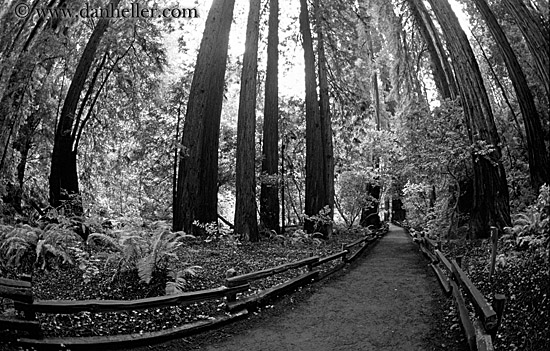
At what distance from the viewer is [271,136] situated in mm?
15164

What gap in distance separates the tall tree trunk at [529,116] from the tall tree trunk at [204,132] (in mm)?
6923

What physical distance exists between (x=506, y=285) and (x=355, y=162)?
17.9 meters

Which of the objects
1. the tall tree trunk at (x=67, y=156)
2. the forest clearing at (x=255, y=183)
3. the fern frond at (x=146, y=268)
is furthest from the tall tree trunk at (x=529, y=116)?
the tall tree trunk at (x=67, y=156)

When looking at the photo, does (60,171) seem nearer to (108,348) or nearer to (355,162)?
(108,348)

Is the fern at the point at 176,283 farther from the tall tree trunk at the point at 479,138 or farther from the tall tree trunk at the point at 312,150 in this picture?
the tall tree trunk at the point at 312,150

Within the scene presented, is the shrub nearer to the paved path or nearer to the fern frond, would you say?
the fern frond

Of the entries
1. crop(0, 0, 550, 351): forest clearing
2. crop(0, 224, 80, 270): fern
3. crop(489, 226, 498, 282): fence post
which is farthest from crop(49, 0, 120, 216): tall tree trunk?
crop(489, 226, 498, 282): fence post

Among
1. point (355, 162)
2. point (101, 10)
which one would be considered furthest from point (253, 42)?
point (355, 162)

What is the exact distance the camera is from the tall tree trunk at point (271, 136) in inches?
581

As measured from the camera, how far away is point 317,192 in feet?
52.1

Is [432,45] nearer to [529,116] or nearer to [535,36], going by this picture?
[529,116]

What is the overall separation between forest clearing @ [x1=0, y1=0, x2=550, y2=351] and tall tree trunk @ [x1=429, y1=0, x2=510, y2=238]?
42 mm

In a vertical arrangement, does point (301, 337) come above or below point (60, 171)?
below

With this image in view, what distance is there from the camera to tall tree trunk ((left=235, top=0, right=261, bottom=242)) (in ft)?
37.6
